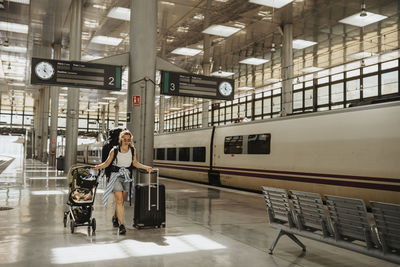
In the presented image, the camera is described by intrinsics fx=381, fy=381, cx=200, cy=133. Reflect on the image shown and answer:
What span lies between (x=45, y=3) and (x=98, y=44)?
Result: 18.8 ft

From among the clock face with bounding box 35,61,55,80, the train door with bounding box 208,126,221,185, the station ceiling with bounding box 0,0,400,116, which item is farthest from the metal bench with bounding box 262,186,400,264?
the station ceiling with bounding box 0,0,400,116

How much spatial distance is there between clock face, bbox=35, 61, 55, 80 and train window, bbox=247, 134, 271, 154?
23.8 feet

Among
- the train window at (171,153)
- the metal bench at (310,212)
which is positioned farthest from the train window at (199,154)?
the metal bench at (310,212)

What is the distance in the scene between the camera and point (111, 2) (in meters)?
17.4

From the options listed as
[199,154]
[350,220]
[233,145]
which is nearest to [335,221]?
[350,220]

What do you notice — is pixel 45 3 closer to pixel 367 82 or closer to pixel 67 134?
pixel 67 134

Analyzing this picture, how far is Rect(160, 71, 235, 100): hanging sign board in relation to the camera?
37.4 ft

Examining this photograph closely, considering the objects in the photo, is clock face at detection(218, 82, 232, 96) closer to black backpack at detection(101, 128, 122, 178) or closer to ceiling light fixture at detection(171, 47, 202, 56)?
black backpack at detection(101, 128, 122, 178)

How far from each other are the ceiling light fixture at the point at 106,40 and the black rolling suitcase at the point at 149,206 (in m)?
17.7

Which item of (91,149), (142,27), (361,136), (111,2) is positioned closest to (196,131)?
(111,2)

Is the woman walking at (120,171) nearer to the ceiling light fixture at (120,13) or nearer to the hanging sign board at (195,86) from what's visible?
the hanging sign board at (195,86)

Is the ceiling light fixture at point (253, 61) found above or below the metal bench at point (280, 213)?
above

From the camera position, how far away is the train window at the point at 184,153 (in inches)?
771

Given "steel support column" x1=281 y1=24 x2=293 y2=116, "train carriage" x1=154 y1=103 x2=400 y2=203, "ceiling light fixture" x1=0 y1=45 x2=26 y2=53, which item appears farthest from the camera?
"ceiling light fixture" x1=0 y1=45 x2=26 y2=53
